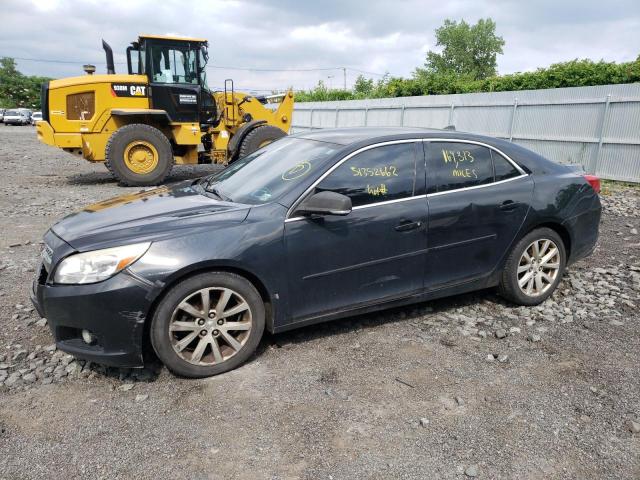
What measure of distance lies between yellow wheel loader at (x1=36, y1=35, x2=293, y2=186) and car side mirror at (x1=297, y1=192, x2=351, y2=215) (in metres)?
8.36

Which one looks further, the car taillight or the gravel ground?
the car taillight

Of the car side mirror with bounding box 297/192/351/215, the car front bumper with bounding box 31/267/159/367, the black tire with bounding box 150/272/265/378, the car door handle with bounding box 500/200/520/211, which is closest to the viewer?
the car front bumper with bounding box 31/267/159/367

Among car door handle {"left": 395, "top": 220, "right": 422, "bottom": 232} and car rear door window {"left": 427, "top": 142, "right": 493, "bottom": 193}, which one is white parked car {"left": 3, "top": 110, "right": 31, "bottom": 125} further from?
car door handle {"left": 395, "top": 220, "right": 422, "bottom": 232}

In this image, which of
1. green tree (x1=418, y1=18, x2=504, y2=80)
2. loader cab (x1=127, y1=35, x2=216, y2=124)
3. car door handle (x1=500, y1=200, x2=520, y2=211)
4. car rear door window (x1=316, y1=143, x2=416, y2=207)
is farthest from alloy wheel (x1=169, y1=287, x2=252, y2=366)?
green tree (x1=418, y1=18, x2=504, y2=80)

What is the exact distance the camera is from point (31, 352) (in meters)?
3.43

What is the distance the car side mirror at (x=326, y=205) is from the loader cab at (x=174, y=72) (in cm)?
907

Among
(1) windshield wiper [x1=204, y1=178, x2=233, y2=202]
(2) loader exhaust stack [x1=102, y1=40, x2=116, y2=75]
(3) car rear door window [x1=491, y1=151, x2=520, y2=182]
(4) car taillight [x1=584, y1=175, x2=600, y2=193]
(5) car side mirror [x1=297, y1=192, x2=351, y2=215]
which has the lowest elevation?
(1) windshield wiper [x1=204, y1=178, x2=233, y2=202]

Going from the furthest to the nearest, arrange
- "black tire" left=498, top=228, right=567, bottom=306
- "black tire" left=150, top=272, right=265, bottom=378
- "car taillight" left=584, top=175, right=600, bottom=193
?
1. "car taillight" left=584, top=175, right=600, bottom=193
2. "black tire" left=498, top=228, right=567, bottom=306
3. "black tire" left=150, top=272, right=265, bottom=378

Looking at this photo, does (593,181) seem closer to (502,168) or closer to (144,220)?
(502,168)

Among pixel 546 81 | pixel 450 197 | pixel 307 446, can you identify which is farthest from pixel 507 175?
pixel 546 81

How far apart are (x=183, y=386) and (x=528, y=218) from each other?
2.98 m

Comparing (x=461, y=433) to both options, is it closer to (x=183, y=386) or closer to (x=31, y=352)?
(x=183, y=386)

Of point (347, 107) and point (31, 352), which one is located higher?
point (347, 107)

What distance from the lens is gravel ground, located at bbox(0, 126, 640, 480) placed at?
241 centimetres
